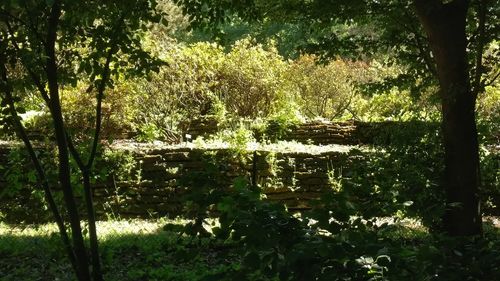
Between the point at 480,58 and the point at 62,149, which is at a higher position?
the point at 480,58

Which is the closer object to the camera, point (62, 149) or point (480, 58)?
point (62, 149)

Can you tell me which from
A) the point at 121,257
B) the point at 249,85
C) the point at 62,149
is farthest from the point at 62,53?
the point at 249,85

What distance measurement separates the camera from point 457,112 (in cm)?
492

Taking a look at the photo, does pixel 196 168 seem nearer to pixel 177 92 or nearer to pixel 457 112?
pixel 177 92

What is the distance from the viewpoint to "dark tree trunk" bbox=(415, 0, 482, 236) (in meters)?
4.82

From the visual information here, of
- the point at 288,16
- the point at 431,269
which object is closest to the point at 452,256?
the point at 431,269

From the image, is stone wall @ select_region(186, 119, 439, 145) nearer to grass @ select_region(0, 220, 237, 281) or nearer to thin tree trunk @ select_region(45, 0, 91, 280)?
grass @ select_region(0, 220, 237, 281)

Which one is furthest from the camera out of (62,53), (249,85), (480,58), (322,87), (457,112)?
(322,87)

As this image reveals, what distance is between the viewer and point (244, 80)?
11875 mm

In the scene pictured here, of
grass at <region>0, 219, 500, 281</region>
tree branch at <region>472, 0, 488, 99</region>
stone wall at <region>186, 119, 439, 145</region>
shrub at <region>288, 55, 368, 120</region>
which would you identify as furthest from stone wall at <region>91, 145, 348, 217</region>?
shrub at <region>288, 55, 368, 120</region>

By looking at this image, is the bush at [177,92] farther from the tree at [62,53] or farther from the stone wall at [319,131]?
the tree at [62,53]

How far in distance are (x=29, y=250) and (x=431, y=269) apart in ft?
18.1

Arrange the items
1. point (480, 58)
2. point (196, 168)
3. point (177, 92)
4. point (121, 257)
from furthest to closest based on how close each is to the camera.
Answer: point (177, 92) < point (196, 168) < point (121, 257) < point (480, 58)

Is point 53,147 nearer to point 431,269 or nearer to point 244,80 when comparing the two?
point 244,80
